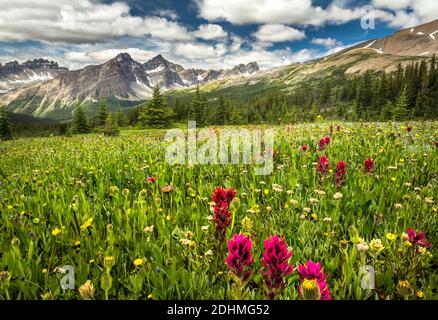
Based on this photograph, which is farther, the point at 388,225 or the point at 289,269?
the point at 388,225

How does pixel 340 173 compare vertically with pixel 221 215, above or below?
above

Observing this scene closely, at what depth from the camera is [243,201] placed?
397cm

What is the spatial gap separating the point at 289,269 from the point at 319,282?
0.17 m

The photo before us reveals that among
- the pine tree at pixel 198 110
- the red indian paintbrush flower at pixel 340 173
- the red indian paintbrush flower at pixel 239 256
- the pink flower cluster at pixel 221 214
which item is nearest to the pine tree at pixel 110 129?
the red indian paintbrush flower at pixel 340 173

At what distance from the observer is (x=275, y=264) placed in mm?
1641

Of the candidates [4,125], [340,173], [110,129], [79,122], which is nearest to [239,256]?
[340,173]

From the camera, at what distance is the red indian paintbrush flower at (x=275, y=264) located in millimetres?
1603

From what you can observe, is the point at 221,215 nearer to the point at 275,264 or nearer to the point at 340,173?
the point at 275,264

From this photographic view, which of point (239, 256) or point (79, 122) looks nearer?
point (239, 256)

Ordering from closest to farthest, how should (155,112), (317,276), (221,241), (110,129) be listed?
(317,276)
(221,241)
(110,129)
(155,112)

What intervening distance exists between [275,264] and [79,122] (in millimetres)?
66257
